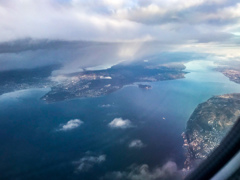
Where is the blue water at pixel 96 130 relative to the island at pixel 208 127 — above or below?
below

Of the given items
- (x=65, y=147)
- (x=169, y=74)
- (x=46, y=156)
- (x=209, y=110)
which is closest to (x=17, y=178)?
(x=46, y=156)

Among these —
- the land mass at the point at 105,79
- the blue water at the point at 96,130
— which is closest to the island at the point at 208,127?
the blue water at the point at 96,130

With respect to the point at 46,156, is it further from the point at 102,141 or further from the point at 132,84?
the point at 132,84

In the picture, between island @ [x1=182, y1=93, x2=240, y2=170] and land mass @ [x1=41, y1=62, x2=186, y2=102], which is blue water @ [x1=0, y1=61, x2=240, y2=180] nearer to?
island @ [x1=182, y1=93, x2=240, y2=170]

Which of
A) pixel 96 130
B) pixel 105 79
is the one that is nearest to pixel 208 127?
pixel 96 130

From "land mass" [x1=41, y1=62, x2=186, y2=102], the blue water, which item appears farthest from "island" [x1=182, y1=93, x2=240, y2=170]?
"land mass" [x1=41, y1=62, x2=186, y2=102]

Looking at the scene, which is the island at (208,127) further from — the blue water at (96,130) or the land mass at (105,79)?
the land mass at (105,79)
